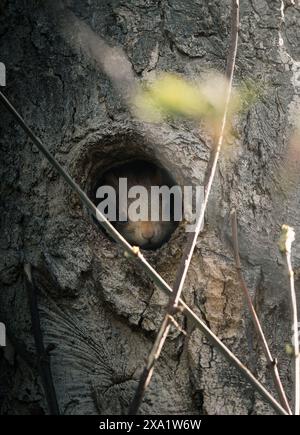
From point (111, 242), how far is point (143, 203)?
0.28 meters

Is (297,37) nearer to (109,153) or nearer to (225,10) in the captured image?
(225,10)

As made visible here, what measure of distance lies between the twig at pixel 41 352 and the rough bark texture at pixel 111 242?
35mm

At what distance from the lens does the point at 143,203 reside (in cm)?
250

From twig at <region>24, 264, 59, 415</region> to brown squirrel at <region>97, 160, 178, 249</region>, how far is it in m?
0.33

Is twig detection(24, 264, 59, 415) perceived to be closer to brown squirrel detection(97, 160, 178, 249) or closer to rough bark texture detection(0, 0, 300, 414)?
rough bark texture detection(0, 0, 300, 414)

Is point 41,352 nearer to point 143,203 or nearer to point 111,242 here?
point 111,242

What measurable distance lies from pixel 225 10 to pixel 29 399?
1.22 m

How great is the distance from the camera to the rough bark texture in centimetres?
215

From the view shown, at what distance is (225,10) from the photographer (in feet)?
7.77

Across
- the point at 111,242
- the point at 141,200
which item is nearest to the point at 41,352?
the point at 111,242

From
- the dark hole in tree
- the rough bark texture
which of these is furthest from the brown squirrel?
the rough bark texture

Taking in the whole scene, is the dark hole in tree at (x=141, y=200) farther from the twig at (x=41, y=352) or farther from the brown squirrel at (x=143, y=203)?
the twig at (x=41, y=352)
